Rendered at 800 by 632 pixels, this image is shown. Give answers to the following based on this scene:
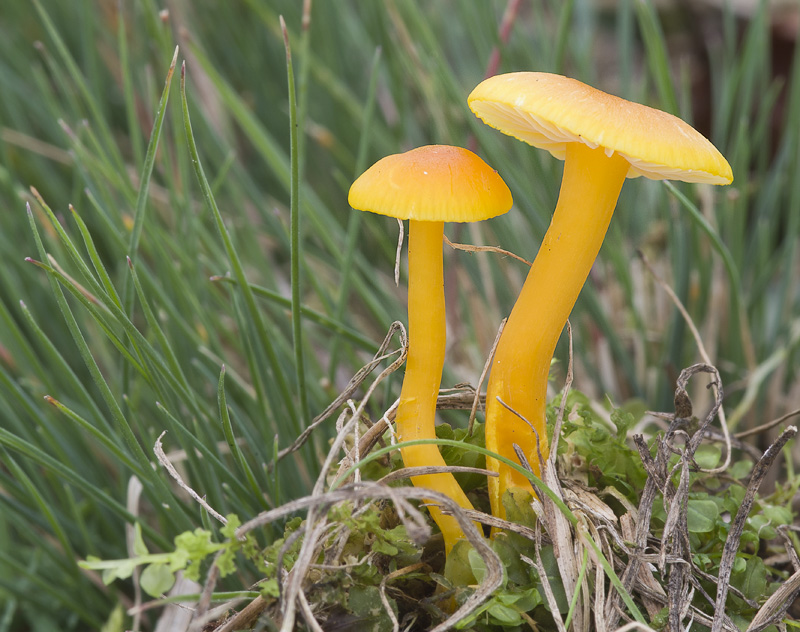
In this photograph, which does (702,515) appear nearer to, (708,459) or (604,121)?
(708,459)

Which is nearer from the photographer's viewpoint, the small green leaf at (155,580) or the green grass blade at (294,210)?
the small green leaf at (155,580)

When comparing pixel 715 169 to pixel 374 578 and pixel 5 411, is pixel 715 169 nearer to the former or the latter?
pixel 374 578

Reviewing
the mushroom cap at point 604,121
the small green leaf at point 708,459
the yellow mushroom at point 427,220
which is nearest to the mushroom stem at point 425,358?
the yellow mushroom at point 427,220

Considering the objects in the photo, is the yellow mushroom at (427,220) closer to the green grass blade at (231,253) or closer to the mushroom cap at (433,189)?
the mushroom cap at (433,189)

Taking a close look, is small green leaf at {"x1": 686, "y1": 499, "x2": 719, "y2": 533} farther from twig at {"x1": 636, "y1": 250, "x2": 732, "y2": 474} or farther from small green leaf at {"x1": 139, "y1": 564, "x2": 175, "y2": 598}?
small green leaf at {"x1": 139, "y1": 564, "x2": 175, "y2": 598}

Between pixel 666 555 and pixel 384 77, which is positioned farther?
pixel 384 77

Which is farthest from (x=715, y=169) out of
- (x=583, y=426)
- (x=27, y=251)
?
(x=27, y=251)

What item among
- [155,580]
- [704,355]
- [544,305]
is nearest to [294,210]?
[544,305]
